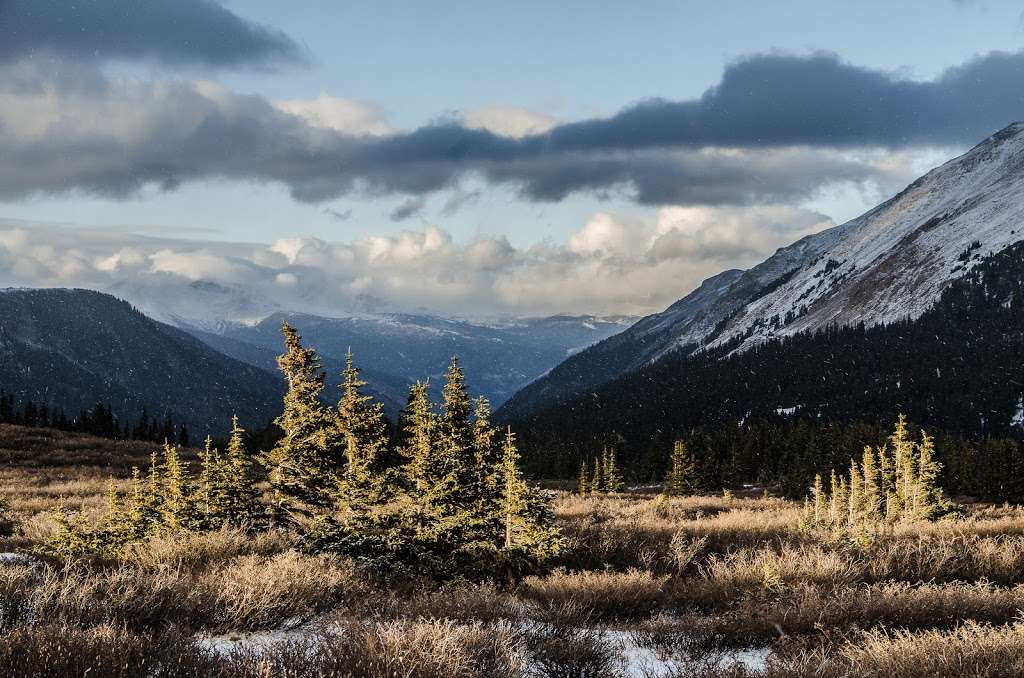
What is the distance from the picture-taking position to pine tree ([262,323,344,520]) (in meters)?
18.2

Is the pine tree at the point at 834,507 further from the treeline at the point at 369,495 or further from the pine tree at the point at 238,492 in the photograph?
the pine tree at the point at 238,492

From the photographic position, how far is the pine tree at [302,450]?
18.2 m

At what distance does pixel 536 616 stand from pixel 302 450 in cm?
1325

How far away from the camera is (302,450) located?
61.0 ft

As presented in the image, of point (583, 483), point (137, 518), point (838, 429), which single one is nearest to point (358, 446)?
point (137, 518)

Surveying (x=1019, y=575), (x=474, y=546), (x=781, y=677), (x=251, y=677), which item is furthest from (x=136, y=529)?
(x=1019, y=575)

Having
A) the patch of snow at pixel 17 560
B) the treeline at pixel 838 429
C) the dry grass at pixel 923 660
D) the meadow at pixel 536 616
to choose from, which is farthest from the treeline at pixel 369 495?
the treeline at pixel 838 429

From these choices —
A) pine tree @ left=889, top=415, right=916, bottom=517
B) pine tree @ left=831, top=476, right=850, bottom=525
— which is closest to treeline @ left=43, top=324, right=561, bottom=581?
pine tree @ left=831, top=476, right=850, bottom=525

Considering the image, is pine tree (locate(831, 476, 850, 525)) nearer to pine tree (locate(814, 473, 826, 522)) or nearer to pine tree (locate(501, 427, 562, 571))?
pine tree (locate(814, 473, 826, 522))

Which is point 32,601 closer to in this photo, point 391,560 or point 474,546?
point 391,560

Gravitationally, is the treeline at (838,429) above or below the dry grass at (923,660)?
below

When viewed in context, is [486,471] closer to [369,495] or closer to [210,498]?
[369,495]

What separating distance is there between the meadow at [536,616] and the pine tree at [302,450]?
652cm

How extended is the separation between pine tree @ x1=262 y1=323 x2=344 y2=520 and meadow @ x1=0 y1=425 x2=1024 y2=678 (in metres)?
6.52
